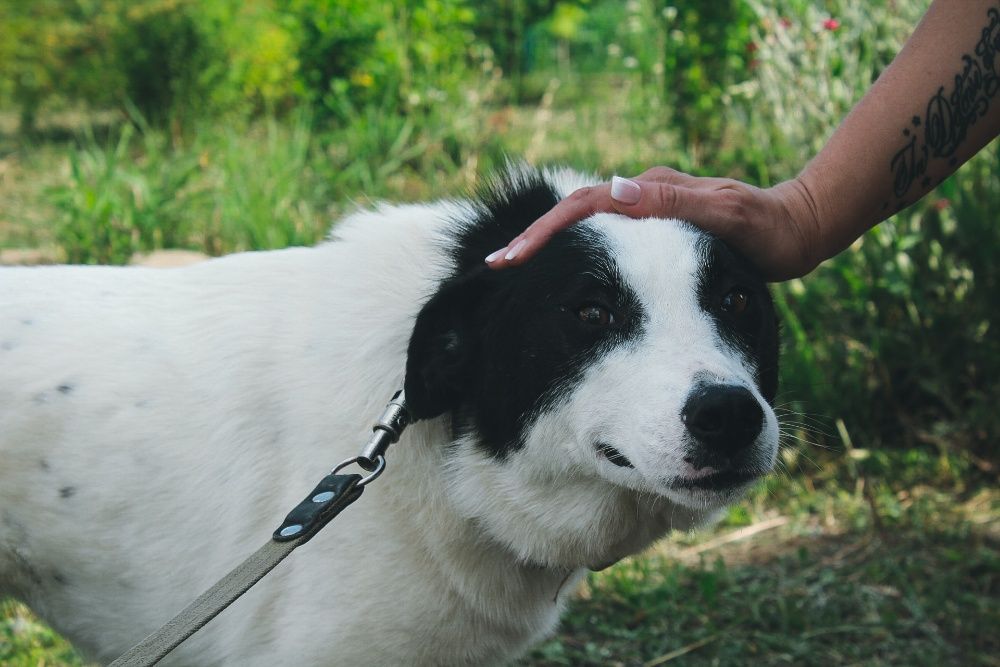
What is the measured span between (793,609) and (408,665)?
1528mm

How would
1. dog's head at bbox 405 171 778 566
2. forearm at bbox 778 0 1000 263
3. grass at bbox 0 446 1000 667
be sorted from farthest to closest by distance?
grass at bbox 0 446 1000 667
forearm at bbox 778 0 1000 263
dog's head at bbox 405 171 778 566

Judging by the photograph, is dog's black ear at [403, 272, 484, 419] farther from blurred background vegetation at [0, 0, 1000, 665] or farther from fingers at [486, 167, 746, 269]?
blurred background vegetation at [0, 0, 1000, 665]

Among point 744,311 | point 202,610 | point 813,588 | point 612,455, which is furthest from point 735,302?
point 813,588

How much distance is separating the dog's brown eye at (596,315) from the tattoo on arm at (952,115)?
2.36ft

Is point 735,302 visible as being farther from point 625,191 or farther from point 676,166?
point 676,166

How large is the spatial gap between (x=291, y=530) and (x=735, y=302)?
3.10 ft

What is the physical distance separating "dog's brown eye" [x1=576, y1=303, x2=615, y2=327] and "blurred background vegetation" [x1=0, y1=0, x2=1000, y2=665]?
538 mm

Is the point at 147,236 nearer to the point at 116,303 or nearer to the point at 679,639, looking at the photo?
the point at 116,303

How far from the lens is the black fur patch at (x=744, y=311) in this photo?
6.37 ft

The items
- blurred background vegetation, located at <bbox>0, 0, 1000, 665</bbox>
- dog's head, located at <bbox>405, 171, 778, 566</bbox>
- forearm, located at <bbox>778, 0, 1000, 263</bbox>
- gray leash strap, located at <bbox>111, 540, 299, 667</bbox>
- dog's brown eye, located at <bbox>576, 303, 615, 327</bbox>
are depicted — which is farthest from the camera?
blurred background vegetation, located at <bbox>0, 0, 1000, 665</bbox>

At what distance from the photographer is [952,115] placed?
213 centimetres

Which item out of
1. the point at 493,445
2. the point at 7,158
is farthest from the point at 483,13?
the point at 493,445

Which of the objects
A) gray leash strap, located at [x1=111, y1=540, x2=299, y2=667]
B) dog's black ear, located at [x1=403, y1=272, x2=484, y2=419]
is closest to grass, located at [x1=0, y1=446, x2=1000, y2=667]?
dog's black ear, located at [x1=403, y1=272, x2=484, y2=419]

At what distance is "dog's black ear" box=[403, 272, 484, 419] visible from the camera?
77.2 inches
